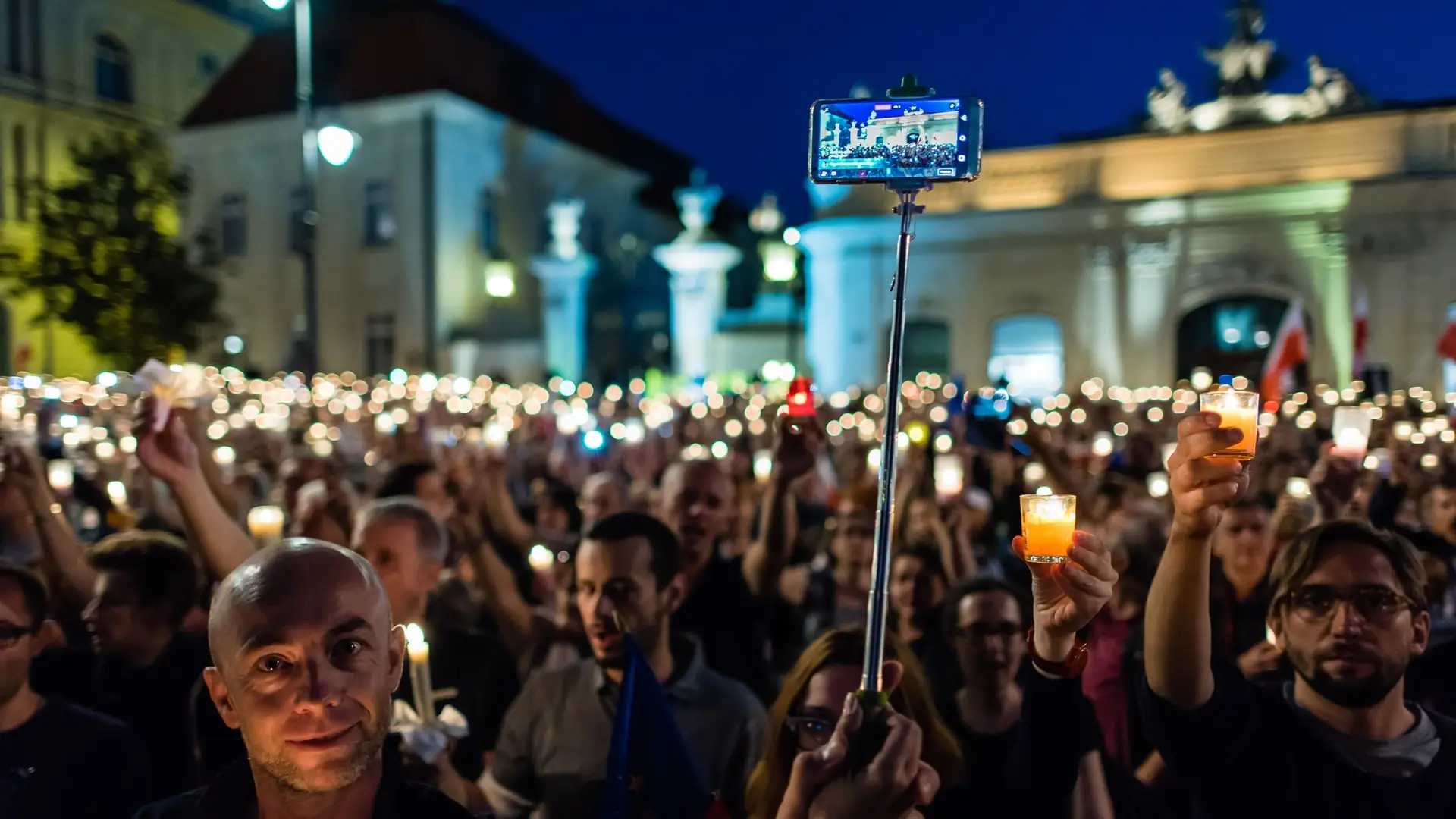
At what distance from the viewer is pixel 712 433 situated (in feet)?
45.6

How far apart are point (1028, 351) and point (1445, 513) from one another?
22.8 m

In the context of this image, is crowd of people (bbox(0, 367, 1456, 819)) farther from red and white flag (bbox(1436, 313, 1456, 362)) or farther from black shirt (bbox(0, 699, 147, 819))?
red and white flag (bbox(1436, 313, 1456, 362))

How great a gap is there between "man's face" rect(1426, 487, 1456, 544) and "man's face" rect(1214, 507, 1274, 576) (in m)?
1.59

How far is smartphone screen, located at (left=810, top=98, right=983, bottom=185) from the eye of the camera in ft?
6.88

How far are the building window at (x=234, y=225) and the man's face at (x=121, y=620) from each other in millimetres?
32745

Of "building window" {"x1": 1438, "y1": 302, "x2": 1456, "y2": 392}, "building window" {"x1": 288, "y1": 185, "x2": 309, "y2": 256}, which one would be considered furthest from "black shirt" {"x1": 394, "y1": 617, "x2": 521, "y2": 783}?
"building window" {"x1": 288, "y1": 185, "x2": 309, "y2": 256}

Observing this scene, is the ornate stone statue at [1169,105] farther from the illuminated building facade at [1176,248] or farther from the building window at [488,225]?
the building window at [488,225]

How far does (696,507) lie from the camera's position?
507cm

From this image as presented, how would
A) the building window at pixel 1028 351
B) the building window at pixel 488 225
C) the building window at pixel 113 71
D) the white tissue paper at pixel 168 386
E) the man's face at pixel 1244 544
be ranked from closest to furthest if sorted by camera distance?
the white tissue paper at pixel 168 386
the man's face at pixel 1244 544
the building window at pixel 1028 351
the building window at pixel 488 225
the building window at pixel 113 71

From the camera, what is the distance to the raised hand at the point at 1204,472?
2.35 meters

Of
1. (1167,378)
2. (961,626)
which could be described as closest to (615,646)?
(961,626)

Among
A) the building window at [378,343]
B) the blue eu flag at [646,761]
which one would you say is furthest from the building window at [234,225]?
the blue eu flag at [646,761]

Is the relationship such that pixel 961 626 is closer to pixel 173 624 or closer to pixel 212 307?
pixel 173 624

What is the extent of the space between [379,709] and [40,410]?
11.1m
